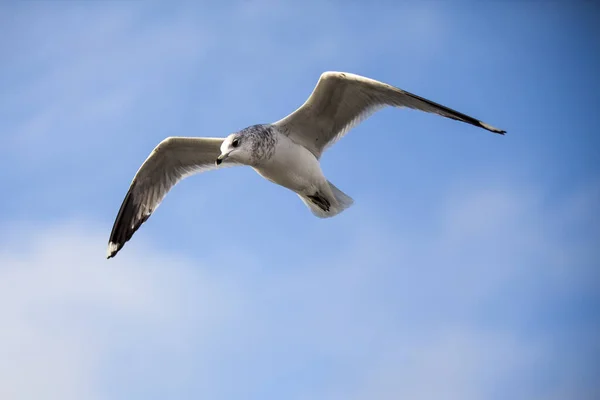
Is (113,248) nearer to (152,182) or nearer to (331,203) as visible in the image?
(152,182)

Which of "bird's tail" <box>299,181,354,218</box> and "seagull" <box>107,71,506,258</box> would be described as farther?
"bird's tail" <box>299,181,354,218</box>

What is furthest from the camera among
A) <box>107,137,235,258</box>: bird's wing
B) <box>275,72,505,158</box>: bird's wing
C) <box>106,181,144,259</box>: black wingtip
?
<box>106,181,144,259</box>: black wingtip

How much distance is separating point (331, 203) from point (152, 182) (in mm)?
2085

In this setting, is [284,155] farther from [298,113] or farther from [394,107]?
[394,107]

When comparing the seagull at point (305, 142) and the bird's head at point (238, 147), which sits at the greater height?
the seagull at point (305, 142)

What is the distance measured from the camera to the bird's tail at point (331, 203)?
784cm

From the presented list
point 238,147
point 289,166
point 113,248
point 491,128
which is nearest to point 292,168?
point 289,166

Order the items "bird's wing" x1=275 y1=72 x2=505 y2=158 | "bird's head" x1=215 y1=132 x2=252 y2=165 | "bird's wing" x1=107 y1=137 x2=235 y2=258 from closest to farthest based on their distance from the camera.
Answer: "bird's head" x1=215 y1=132 x2=252 y2=165 → "bird's wing" x1=275 y1=72 x2=505 y2=158 → "bird's wing" x1=107 y1=137 x2=235 y2=258

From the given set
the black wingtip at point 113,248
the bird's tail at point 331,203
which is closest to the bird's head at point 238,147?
the bird's tail at point 331,203

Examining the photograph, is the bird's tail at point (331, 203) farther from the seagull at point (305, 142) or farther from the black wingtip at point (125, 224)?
the black wingtip at point (125, 224)

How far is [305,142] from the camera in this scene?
7.71m

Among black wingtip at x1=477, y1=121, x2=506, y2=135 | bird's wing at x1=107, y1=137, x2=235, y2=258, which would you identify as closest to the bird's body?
bird's wing at x1=107, y1=137, x2=235, y2=258

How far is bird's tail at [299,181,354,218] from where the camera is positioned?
7.84m

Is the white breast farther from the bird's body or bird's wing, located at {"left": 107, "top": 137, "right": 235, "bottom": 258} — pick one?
bird's wing, located at {"left": 107, "top": 137, "right": 235, "bottom": 258}
